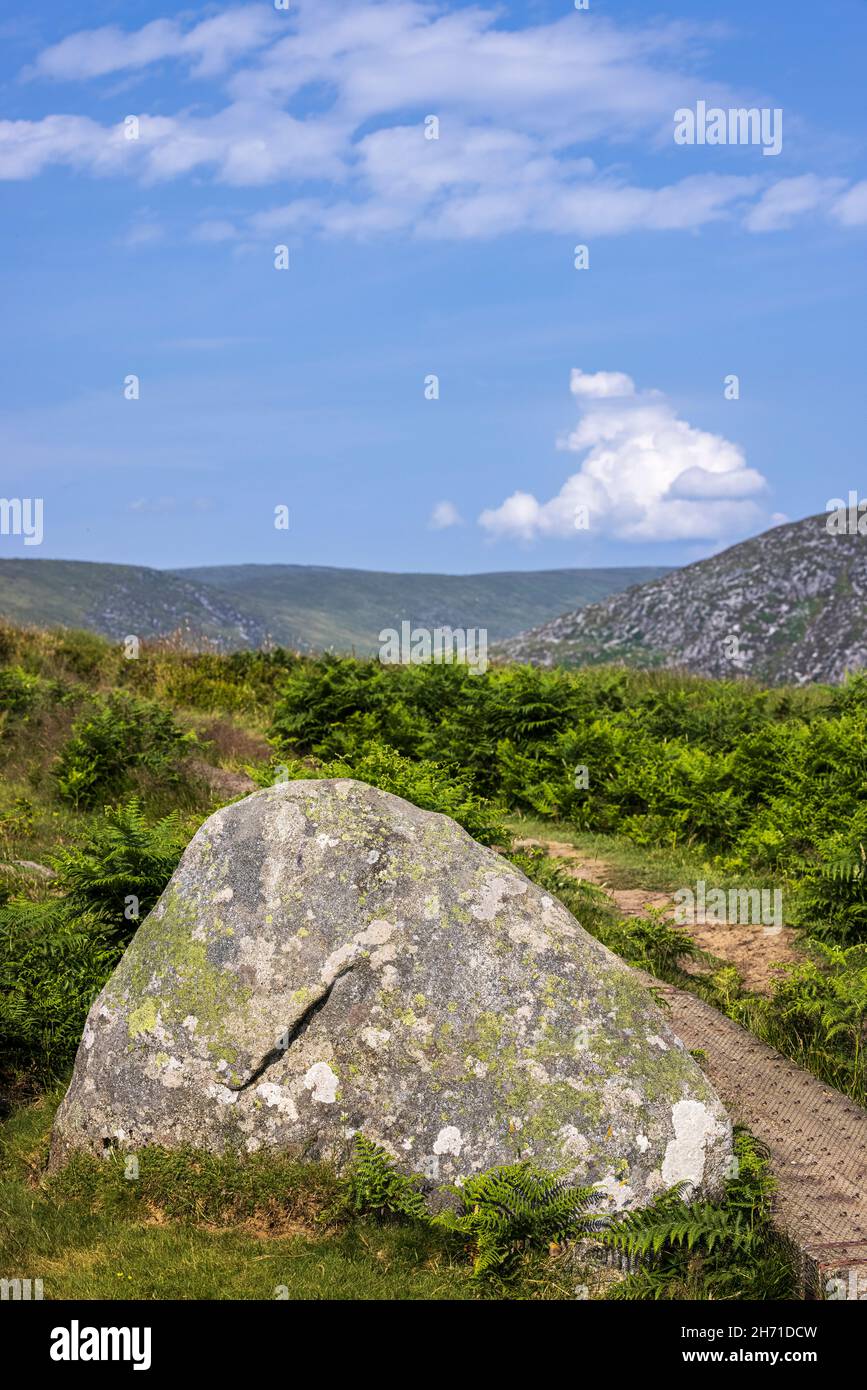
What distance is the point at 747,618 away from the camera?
63.1 meters

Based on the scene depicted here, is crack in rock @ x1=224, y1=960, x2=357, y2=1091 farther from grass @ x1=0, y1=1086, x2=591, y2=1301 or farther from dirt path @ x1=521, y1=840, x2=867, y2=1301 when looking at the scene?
dirt path @ x1=521, y1=840, x2=867, y2=1301

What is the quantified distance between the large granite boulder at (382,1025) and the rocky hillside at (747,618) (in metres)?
48.8

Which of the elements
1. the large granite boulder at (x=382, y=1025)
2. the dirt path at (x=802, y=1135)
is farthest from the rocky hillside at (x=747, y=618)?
the large granite boulder at (x=382, y=1025)

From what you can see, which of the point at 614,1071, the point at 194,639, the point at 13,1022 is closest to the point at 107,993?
the point at 13,1022

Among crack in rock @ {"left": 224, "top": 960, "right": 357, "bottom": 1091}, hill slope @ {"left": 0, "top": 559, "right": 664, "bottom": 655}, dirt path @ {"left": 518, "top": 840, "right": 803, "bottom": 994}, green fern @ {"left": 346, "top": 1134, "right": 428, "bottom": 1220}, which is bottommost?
green fern @ {"left": 346, "top": 1134, "right": 428, "bottom": 1220}

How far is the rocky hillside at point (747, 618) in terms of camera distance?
56.7 metres

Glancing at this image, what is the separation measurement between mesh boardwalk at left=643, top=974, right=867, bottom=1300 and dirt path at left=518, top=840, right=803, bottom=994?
1648 millimetres

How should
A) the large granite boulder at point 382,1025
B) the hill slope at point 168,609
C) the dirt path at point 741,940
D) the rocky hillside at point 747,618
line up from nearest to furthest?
the large granite boulder at point 382,1025 → the dirt path at point 741,940 → the rocky hillside at point 747,618 → the hill slope at point 168,609

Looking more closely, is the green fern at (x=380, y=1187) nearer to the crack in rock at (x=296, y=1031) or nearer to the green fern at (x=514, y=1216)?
the green fern at (x=514, y=1216)

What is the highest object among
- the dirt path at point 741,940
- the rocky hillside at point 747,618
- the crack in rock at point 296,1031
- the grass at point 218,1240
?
the rocky hillside at point 747,618

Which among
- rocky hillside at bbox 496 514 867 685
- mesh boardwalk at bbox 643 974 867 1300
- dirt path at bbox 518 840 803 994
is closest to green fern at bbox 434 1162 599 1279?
mesh boardwalk at bbox 643 974 867 1300

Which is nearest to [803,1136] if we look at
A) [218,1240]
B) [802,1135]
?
[802,1135]

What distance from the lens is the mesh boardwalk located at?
4.74 m
